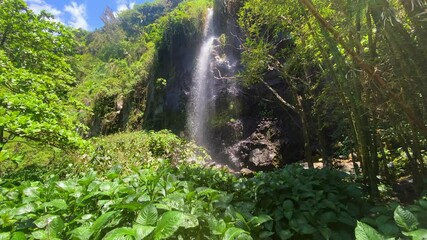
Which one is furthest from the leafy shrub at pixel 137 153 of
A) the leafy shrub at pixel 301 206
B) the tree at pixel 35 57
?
the leafy shrub at pixel 301 206

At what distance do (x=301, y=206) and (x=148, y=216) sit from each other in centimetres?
130

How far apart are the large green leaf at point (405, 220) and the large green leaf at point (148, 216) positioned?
1051mm

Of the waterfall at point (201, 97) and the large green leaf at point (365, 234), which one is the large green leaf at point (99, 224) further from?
the waterfall at point (201, 97)

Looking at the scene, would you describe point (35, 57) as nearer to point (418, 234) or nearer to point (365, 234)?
point (365, 234)

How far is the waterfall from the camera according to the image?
1241 cm

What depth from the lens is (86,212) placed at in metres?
1.46

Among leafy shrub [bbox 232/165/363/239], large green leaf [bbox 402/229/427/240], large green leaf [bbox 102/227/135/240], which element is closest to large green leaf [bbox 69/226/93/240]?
large green leaf [bbox 102/227/135/240]

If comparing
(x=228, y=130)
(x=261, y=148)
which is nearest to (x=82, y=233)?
(x=261, y=148)

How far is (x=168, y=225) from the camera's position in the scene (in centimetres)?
109

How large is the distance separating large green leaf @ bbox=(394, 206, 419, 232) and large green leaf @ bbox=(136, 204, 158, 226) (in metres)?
1.05

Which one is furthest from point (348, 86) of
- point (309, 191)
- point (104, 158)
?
point (104, 158)

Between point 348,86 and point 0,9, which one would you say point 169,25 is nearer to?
point 0,9

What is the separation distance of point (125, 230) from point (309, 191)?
158 cm

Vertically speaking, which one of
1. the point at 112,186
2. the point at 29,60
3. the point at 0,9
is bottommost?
the point at 112,186
